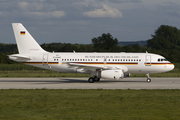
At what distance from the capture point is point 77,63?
33844mm

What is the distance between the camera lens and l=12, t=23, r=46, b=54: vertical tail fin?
3506 cm

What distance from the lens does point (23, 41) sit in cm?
3512
